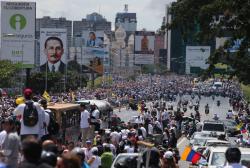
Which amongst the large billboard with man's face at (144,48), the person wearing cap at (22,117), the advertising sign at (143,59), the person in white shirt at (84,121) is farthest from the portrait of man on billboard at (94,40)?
the person wearing cap at (22,117)

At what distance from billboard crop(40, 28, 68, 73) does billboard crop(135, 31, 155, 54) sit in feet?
191

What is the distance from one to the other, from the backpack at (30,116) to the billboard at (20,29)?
77884 mm

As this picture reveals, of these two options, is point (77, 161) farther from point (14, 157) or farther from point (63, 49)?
point (63, 49)

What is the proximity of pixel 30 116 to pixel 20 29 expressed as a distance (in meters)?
79.4

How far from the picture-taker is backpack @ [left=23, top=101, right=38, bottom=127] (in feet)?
46.9

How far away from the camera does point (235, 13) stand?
77.6ft

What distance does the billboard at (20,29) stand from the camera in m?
92.4

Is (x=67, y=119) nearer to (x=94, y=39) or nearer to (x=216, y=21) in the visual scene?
(x=216, y=21)

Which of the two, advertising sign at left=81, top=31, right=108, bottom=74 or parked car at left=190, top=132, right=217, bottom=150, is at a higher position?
advertising sign at left=81, top=31, right=108, bottom=74

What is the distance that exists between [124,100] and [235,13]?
7808 centimetres

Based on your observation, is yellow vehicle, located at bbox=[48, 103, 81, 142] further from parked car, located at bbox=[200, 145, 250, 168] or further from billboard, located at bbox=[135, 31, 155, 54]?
billboard, located at bbox=[135, 31, 155, 54]

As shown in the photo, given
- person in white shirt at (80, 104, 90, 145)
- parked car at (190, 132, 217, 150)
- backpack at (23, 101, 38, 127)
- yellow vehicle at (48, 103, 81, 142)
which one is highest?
backpack at (23, 101, 38, 127)

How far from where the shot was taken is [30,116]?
14.4m

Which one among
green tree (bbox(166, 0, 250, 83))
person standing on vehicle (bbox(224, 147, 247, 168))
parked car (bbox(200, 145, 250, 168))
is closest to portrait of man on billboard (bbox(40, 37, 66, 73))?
green tree (bbox(166, 0, 250, 83))
